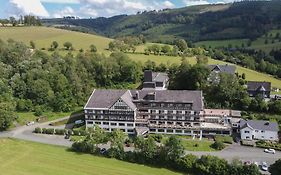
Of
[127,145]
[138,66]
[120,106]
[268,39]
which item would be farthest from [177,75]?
[268,39]

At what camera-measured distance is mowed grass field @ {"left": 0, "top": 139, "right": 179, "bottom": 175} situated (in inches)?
2031

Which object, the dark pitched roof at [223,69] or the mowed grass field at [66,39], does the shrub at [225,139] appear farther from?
the mowed grass field at [66,39]

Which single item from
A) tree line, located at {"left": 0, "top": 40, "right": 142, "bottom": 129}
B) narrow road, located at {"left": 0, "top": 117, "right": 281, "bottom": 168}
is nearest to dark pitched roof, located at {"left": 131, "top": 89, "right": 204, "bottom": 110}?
narrow road, located at {"left": 0, "top": 117, "right": 281, "bottom": 168}

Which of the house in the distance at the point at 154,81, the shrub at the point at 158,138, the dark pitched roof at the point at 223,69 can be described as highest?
the dark pitched roof at the point at 223,69

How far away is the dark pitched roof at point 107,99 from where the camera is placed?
70.7 m

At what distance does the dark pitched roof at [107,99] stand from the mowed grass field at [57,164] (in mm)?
13295

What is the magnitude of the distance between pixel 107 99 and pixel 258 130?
2980 centimetres

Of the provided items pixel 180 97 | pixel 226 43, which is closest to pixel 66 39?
pixel 180 97

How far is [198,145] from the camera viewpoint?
62.8 metres

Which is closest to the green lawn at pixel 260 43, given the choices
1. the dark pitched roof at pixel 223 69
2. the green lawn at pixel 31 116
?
the dark pitched roof at pixel 223 69

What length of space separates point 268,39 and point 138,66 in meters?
107

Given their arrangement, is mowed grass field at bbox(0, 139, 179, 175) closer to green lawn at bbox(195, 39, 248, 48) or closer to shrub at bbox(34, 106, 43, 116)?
shrub at bbox(34, 106, 43, 116)

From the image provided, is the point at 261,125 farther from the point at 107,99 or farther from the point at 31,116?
the point at 31,116

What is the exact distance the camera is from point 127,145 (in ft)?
205
